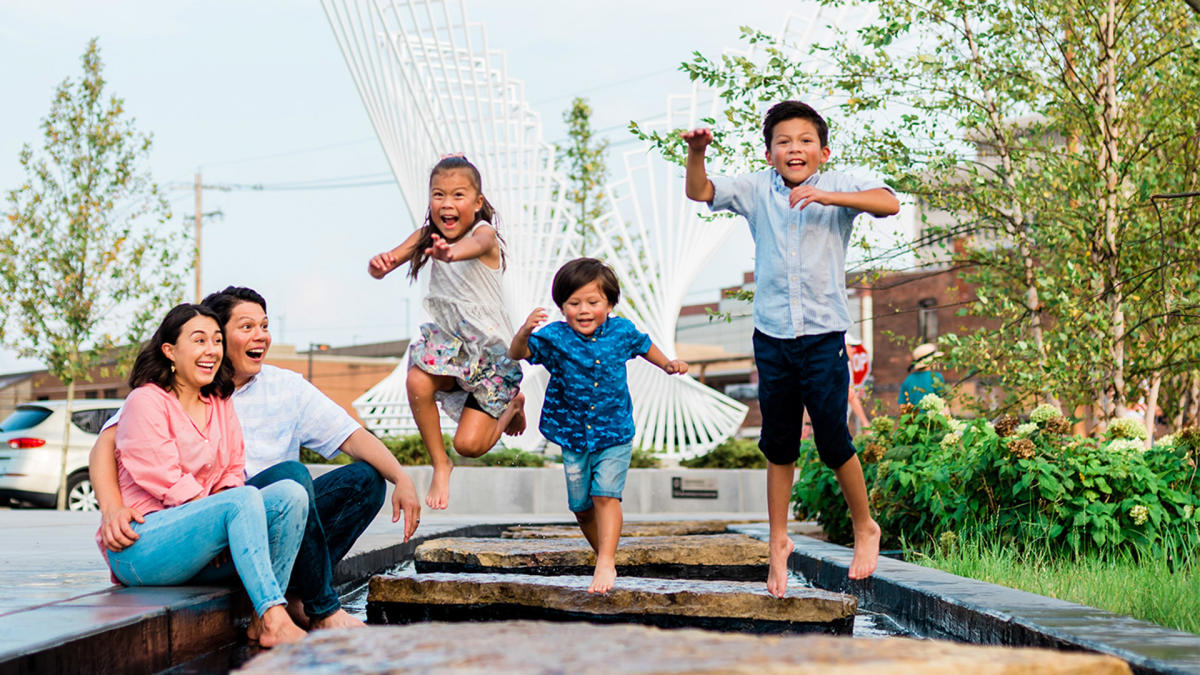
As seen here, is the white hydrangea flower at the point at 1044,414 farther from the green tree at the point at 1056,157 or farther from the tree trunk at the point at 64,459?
the tree trunk at the point at 64,459

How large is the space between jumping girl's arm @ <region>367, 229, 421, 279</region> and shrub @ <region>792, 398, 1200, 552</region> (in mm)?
2899

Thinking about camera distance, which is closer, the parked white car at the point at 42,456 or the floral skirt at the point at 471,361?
the floral skirt at the point at 471,361

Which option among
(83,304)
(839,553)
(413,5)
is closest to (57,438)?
(83,304)

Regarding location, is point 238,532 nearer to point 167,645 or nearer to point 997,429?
point 167,645

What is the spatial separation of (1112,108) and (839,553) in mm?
4484

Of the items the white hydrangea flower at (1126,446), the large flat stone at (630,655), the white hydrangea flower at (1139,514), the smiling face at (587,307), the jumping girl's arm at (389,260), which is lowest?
the white hydrangea flower at (1139,514)

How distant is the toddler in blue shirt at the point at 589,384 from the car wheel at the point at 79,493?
38.1ft

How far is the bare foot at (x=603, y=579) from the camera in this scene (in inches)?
153

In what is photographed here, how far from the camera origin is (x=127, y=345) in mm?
18891

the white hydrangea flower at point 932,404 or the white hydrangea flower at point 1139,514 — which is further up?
the white hydrangea flower at point 932,404

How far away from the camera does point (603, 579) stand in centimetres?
397

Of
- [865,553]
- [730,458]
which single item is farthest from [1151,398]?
[730,458]

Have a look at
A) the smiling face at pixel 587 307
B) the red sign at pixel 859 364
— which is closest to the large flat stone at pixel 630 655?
the smiling face at pixel 587 307

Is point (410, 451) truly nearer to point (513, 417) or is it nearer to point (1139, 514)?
point (513, 417)
